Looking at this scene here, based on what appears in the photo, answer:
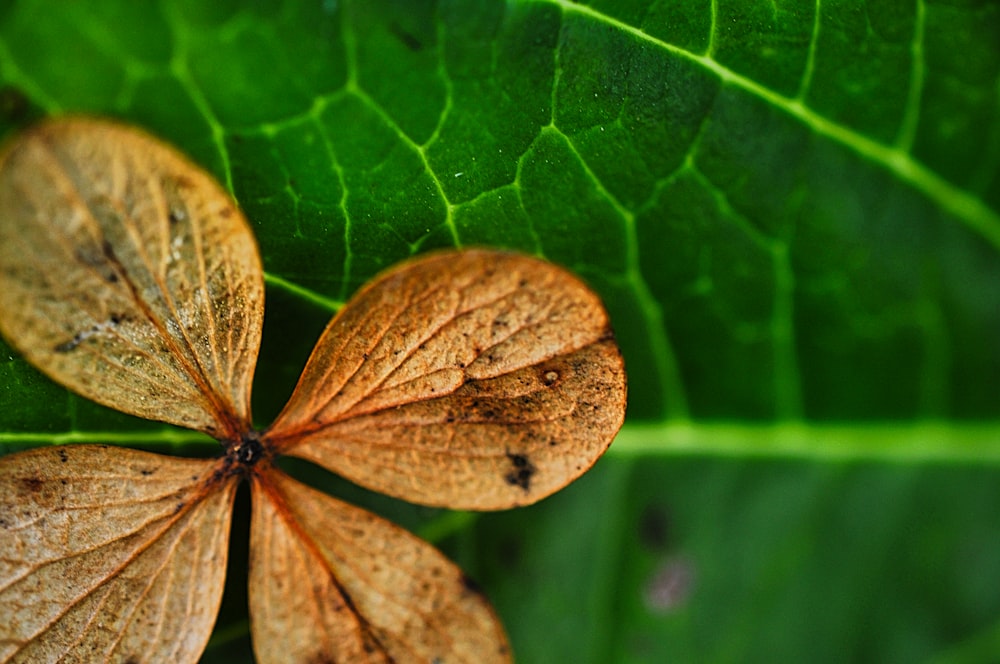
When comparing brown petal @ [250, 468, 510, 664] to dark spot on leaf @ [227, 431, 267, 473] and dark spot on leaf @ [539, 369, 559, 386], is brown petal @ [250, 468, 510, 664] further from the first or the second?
dark spot on leaf @ [539, 369, 559, 386]

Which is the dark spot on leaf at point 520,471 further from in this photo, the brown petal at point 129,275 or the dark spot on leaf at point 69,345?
the dark spot on leaf at point 69,345

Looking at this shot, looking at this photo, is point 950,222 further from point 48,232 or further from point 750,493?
point 48,232

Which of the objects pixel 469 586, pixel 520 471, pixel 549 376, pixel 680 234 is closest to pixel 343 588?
pixel 469 586

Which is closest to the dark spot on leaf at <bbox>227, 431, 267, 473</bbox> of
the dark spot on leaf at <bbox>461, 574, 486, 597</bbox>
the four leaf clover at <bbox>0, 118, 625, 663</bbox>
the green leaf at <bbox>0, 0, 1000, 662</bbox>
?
the four leaf clover at <bbox>0, 118, 625, 663</bbox>

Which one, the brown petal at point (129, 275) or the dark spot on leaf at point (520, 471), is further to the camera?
the dark spot on leaf at point (520, 471)

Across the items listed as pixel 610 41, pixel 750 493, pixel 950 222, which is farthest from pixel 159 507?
pixel 950 222

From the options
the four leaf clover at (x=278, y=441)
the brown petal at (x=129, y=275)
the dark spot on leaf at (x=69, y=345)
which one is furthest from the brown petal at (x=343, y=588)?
the dark spot on leaf at (x=69, y=345)
